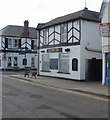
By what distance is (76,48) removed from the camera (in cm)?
2230

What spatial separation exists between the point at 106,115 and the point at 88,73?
562 inches

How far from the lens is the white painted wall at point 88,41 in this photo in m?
22.0

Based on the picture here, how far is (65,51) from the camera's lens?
23672mm

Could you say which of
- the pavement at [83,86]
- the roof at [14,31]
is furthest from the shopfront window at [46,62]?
the roof at [14,31]

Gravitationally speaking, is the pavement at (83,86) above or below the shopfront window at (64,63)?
below

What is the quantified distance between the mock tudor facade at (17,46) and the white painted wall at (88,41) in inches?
890

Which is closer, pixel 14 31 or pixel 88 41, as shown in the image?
pixel 88 41

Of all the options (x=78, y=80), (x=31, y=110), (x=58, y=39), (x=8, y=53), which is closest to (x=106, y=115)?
(x=31, y=110)

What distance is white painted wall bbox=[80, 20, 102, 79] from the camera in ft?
72.2

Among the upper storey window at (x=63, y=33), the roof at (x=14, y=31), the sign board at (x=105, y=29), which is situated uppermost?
the roof at (x=14, y=31)

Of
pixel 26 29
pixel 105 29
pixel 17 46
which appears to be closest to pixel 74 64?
pixel 105 29

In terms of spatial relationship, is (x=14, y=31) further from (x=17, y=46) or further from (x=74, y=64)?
(x=74, y=64)

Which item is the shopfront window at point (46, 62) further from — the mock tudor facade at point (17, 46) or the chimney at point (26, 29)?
the chimney at point (26, 29)

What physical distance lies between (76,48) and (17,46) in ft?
82.2
